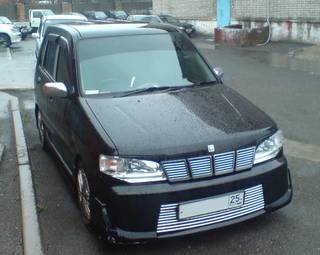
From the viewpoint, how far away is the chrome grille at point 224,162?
12.7 feet

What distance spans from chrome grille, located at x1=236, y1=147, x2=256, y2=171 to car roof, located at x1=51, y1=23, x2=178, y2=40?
6.96 ft

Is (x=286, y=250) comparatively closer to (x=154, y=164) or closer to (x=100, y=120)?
(x=154, y=164)

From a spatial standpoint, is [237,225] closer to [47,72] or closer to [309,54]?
[47,72]

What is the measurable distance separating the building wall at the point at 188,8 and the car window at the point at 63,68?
85.8 ft

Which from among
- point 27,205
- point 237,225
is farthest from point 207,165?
point 27,205

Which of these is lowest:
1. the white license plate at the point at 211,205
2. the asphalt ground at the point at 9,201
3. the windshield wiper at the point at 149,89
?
the asphalt ground at the point at 9,201

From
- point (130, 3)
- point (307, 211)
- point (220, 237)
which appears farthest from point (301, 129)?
point (130, 3)

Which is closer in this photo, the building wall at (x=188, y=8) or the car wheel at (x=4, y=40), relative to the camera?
the car wheel at (x=4, y=40)

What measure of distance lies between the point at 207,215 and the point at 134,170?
0.66 metres

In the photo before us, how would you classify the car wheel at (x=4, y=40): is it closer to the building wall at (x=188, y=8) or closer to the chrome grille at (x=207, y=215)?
the building wall at (x=188, y=8)

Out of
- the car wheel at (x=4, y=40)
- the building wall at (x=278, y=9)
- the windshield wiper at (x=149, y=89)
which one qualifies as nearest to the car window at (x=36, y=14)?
the car wheel at (x=4, y=40)

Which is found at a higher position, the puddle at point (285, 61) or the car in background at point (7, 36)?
the car in background at point (7, 36)

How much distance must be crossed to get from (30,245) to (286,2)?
71.6 ft

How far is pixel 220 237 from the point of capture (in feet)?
13.8
